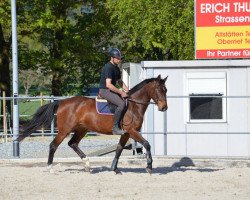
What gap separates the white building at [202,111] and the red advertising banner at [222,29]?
0.80 m

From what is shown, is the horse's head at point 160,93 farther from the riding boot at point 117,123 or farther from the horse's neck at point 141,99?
the riding boot at point 117,123

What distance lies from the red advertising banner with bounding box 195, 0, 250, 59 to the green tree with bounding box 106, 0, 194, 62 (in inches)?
668

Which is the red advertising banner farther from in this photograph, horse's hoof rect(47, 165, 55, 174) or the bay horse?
horse's hoof rect(47, 165, 55, 174)

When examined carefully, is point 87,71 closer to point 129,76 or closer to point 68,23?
point 68,23

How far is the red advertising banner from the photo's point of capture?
19969 millimetres

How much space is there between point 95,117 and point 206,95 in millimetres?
4501

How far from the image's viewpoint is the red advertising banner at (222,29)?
20.0 m

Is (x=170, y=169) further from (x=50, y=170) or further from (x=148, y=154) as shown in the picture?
(x=50, y=170)

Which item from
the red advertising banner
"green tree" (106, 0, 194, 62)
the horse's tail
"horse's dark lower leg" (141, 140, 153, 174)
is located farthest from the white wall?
"green tree" (106, 0, 194, 62)

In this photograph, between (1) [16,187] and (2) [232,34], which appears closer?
(1) [16,187]

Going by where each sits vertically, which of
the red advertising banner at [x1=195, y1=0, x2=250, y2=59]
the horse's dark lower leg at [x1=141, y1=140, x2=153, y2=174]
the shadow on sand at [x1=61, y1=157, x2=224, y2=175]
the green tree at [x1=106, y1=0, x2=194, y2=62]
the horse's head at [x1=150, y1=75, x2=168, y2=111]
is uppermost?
the green tree at [x1=106, y1=0, x2=194, y2=62]

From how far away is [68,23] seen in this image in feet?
129

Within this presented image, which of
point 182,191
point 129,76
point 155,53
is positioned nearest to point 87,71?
point 155,53

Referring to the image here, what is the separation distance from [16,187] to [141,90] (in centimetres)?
341
